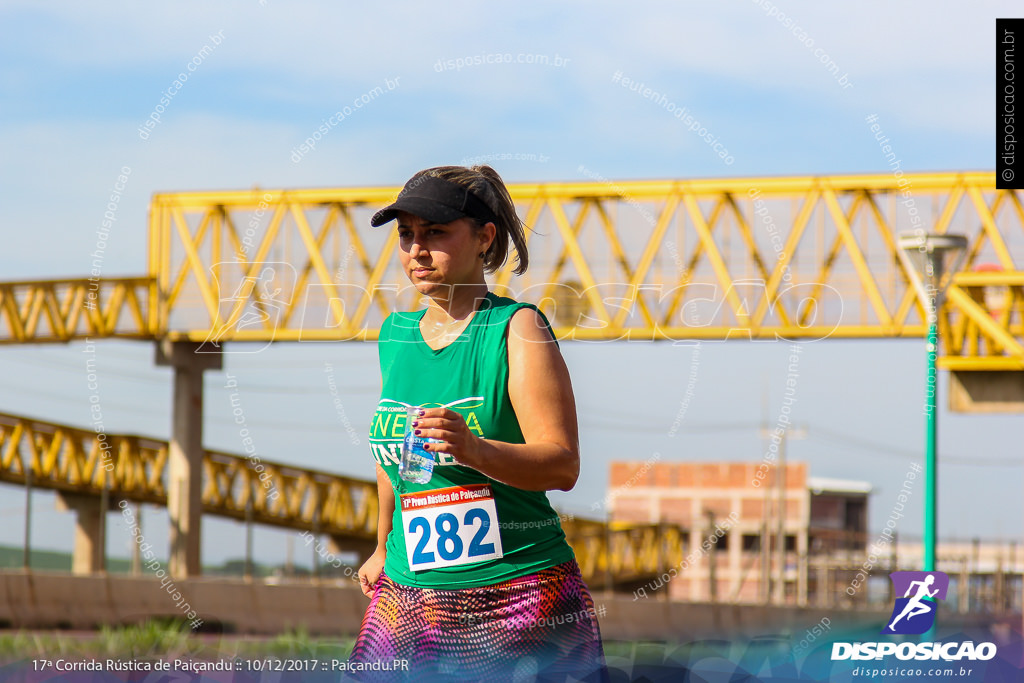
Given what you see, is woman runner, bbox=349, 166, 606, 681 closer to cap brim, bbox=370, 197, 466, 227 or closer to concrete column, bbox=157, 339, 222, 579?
cap brim, bbox=370, 197, 466, 227

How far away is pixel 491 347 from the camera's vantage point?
3.65 meters

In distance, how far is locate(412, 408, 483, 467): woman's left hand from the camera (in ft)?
11.1

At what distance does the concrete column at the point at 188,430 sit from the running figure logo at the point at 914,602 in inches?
932

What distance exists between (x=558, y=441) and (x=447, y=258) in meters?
0.55

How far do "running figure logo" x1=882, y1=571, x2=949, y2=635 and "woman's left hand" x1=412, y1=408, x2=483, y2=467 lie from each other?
535 cm

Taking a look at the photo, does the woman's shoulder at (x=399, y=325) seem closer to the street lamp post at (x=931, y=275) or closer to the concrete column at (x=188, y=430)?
the street lamp post at (x=931, y=275)

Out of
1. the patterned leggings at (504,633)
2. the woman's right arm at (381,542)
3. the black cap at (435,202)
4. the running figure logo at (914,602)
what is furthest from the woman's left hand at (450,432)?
the running figure logo at (914,602)

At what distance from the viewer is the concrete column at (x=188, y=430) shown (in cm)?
3297

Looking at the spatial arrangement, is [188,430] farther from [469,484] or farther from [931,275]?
[469,484]

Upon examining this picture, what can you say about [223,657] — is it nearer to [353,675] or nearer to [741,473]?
[353,675]

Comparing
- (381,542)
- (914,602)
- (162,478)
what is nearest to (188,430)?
(162,478)

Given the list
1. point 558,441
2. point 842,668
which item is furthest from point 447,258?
point 842,668

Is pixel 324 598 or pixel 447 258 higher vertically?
pixel 447 258

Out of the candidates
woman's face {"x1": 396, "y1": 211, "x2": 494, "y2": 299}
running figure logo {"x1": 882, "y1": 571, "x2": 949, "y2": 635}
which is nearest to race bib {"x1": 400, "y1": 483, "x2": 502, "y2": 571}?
woman's face {"x1": 396, "y1": 211, "x2": 494, "y2": 299}
